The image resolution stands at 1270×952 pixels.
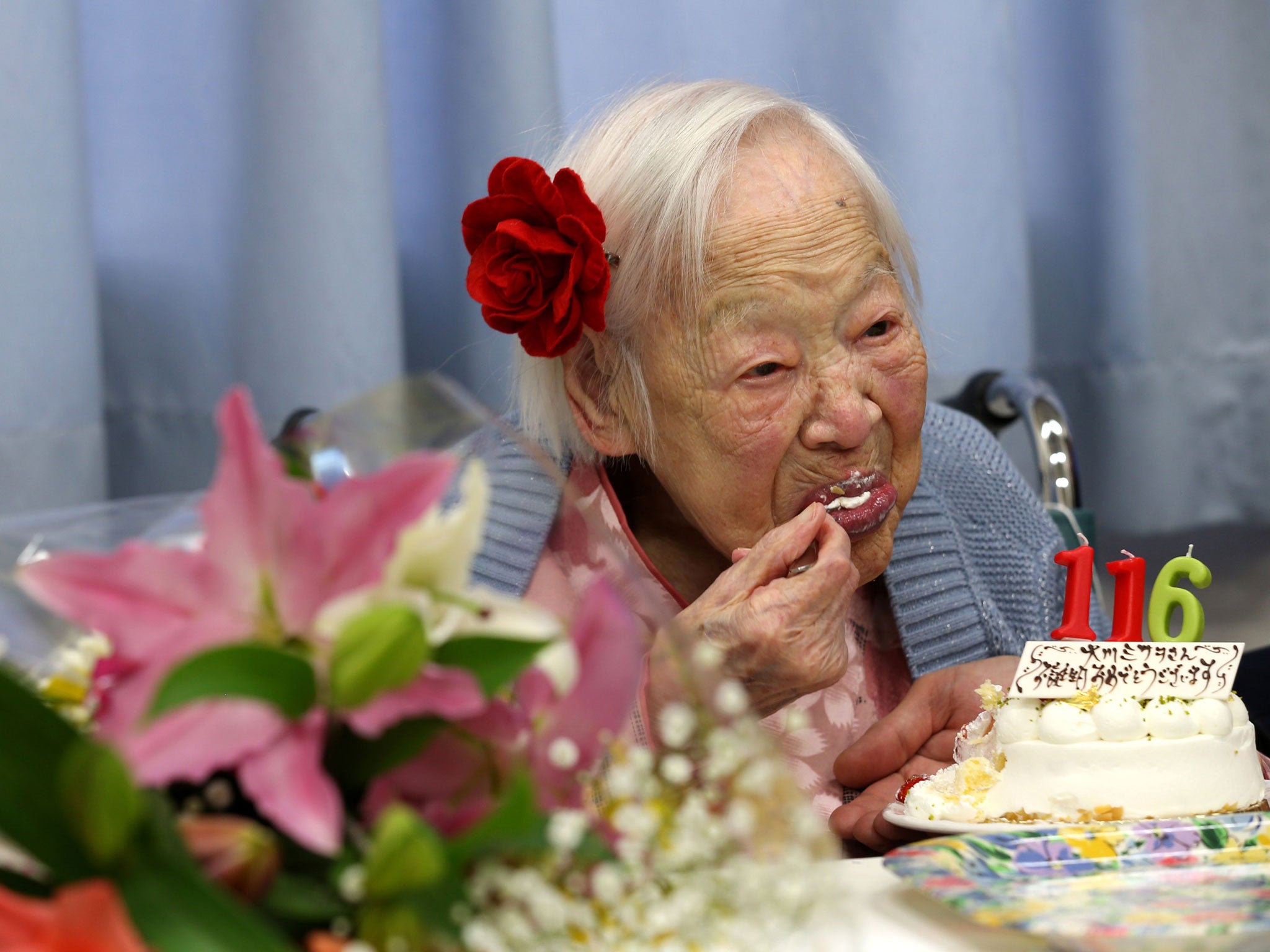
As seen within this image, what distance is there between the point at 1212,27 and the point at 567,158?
1.34 m

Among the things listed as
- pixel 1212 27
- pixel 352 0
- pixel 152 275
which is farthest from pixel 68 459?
pixel 1212 27

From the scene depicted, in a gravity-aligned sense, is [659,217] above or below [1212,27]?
below

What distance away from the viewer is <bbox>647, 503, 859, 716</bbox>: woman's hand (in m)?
1.04

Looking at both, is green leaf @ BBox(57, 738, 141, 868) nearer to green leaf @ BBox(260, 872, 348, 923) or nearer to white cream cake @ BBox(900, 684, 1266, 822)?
green leaf @ BBox(260, 872, 348, 923)

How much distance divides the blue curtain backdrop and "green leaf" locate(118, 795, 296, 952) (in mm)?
751

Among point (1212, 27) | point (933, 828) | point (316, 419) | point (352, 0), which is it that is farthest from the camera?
point (1212, 27)

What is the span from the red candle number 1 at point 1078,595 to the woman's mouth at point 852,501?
256 mm

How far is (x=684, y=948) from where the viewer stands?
0.40 meters

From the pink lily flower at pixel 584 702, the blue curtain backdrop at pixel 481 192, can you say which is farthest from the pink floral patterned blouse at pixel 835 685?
the pink lily flower at pixel 584 702

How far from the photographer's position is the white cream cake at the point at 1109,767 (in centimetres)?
81

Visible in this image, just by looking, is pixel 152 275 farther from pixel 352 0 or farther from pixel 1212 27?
pixel 1212 27

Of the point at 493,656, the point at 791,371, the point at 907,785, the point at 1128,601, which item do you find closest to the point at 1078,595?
the point at 1128,601

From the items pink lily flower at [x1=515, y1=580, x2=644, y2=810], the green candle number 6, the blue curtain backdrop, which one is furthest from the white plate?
the blue curtain backdrop

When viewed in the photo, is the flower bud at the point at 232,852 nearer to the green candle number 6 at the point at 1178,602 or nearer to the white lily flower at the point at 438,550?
the white lily flower at the point at 438,550
